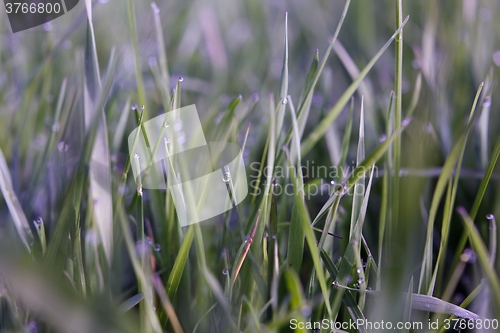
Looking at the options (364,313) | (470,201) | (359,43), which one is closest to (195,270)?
(364,313)

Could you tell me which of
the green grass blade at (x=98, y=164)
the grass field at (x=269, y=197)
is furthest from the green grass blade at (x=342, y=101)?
the green grass blade at (x=98, y=164)

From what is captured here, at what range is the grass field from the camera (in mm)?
387

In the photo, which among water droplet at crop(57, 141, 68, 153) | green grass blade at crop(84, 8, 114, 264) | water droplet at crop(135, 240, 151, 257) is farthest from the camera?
water droplet at crop(57, 141, 68, 153)

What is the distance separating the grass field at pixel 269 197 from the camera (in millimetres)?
387

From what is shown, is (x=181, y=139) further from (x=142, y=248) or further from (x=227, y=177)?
(x=142, y=248)

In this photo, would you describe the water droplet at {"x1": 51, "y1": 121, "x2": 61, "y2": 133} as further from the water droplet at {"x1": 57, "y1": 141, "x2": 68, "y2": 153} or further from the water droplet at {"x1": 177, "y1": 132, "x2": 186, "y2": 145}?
the water droplet at {"x1": 177, "y1": 132, "x2": 186, "y2": 145}

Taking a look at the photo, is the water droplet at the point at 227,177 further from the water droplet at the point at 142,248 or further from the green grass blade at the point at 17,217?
the green grass blade at the point at 17,217

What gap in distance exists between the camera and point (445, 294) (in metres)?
0.47

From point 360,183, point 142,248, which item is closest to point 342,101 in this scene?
point 360,183

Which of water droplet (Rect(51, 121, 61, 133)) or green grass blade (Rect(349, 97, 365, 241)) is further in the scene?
water droplet (Rect(51, 121, 61, 133))

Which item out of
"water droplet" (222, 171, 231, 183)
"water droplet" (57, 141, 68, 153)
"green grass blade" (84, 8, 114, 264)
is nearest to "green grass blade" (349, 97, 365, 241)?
"water droplet" (222, 171, 231, 183)

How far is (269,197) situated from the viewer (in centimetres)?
49

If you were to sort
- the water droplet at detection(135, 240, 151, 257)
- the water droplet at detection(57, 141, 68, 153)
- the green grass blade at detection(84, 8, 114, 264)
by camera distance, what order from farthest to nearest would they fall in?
the water droplet at detection(57, 141, 68, 153) < the green grass blade at detection(84, 8, 114, 264) < the water droplet at detection(135, 240, 151, 257)

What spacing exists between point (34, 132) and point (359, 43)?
685 millimetres
